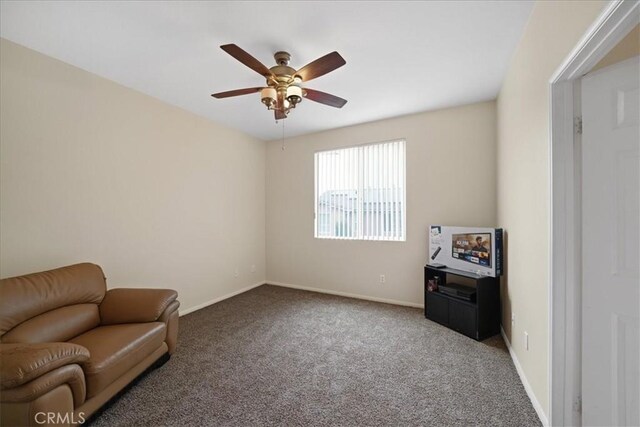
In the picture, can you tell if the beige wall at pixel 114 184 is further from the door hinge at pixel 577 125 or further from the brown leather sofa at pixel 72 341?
the door hinge at pixel 577 125

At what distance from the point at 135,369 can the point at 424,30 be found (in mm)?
3404

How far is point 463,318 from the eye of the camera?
284 cm

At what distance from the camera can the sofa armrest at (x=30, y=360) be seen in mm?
1241

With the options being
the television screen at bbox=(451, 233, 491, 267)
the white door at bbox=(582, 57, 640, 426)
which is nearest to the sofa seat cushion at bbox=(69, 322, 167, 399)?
the white door at bbox=(582, 57, 640, 426)

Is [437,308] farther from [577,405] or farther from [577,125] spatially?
[577,125]

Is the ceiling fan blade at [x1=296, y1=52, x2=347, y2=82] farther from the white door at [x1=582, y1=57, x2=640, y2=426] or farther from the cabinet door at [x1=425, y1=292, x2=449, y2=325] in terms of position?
the cabinet door at [x1=425, y1=292, x2=449, y2=325]

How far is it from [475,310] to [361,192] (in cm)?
223

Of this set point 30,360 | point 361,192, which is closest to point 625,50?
point 361,192

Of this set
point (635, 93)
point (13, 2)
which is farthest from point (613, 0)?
point (13, 2)

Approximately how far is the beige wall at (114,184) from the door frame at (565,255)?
148 inches

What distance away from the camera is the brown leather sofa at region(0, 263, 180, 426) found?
4.18ft

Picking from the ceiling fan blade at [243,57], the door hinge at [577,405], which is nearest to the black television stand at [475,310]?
the door hinge at [577,405]

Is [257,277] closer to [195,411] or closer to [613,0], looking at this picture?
[195,411]

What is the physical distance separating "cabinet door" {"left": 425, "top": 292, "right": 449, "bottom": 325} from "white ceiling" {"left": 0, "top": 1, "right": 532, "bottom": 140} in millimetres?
2446
